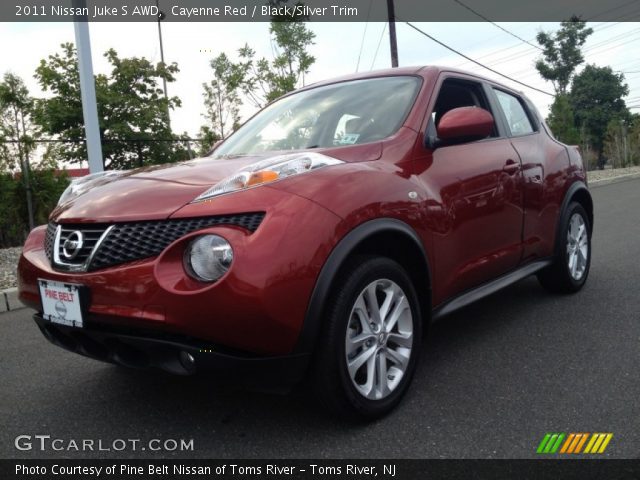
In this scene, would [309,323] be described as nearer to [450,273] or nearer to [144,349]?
[144,349]

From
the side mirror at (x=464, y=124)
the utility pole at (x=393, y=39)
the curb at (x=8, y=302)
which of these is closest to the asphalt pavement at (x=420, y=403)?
the side mirror at (x=464, y=124)

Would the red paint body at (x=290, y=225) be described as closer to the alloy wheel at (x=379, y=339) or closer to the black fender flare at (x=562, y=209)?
the alloy wheel at (x=379, y=339)

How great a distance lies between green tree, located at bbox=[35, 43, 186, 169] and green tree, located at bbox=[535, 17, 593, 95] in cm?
4048

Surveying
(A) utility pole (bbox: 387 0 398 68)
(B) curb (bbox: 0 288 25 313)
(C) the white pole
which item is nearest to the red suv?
(B) curb (bbox: 0 288 25 313)

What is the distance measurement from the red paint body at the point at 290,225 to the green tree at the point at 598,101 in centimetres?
4861

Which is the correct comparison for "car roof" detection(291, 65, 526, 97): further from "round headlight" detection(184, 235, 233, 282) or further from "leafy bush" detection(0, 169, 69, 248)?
"leafy bush" detection(0, 169, 69, 248)

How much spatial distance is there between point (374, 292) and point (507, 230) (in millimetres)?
1323

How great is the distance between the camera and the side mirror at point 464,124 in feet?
9.18

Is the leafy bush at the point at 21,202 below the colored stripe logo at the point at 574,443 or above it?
above

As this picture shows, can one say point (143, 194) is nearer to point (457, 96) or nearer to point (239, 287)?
point (239, 287)

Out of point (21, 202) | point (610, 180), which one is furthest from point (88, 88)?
point (610, 180)

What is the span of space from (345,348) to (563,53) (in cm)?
5311

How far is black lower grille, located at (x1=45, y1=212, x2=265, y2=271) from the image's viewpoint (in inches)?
80.8

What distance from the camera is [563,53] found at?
48.0 m
